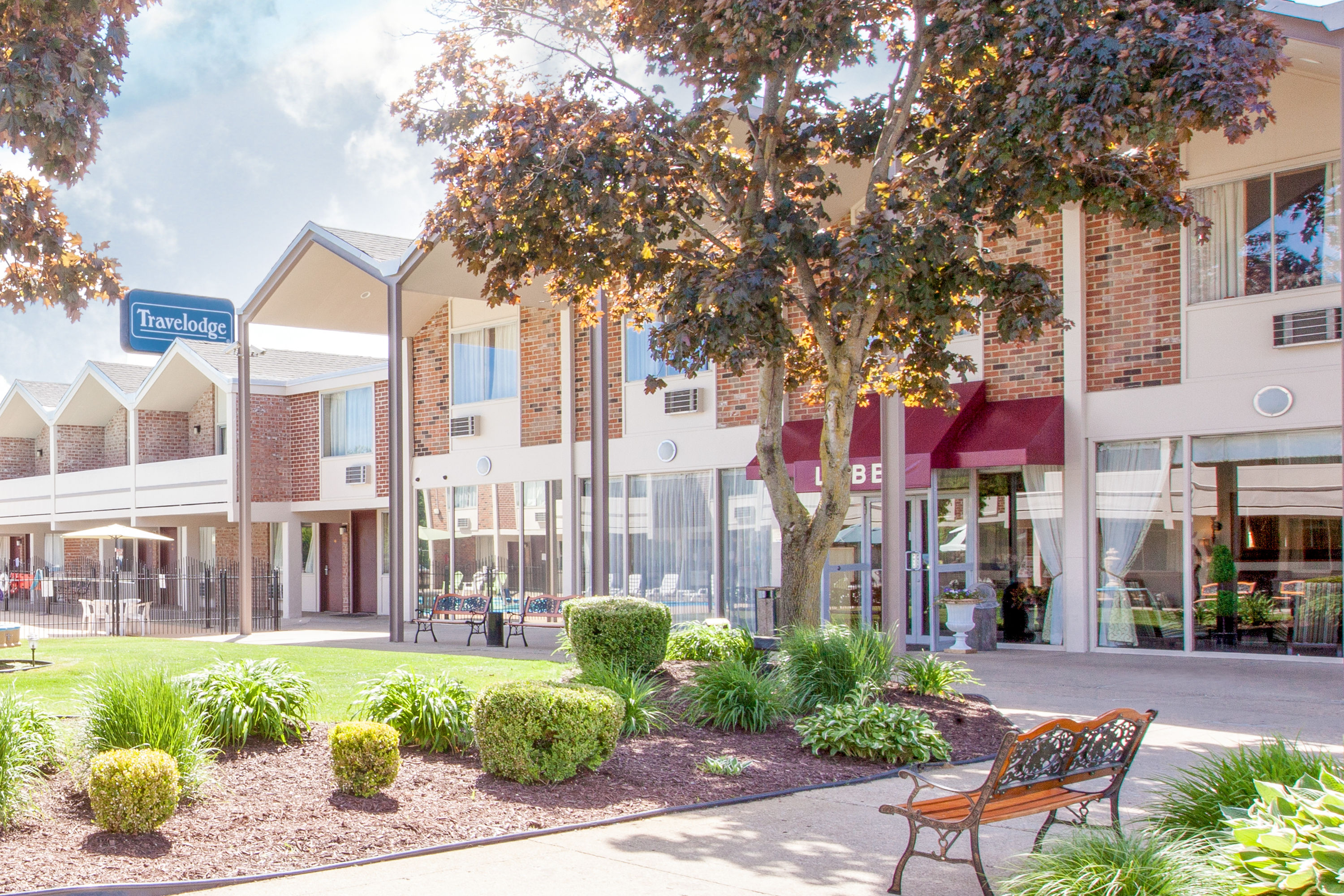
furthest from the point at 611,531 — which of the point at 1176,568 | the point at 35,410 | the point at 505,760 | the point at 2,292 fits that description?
the point at 35,410

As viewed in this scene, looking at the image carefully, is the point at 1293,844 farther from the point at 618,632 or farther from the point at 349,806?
the point at 618,632

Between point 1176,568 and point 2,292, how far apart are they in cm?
1261

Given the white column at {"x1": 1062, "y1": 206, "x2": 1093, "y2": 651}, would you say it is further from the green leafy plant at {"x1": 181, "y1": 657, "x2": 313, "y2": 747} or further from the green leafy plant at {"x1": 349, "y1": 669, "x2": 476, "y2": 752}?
the green leafy plant at {"x1": 181, "y1": 657, "x2": 313, "y2": 747}

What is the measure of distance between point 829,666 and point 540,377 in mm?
13381

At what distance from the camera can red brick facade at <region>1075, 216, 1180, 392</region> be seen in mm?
14906

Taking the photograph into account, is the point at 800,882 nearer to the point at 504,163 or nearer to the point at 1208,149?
the point at 504,163

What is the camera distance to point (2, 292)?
9.46 meters

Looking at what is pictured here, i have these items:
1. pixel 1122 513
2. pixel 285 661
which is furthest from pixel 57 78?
pixel 1122 513

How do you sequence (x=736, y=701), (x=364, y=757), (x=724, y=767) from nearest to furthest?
(x=364, y=757), (x=724, y=767), (x=736, y=701)

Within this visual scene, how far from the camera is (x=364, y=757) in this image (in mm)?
6629

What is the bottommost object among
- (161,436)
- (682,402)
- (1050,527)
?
(1050,527)

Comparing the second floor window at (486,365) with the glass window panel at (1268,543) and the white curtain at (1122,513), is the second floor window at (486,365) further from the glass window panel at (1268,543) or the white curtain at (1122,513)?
the glass window panel at (1268,543)

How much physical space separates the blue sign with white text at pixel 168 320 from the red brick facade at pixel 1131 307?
10.2 m

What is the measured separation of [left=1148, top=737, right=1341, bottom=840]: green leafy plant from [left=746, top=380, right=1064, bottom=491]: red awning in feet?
31.2
